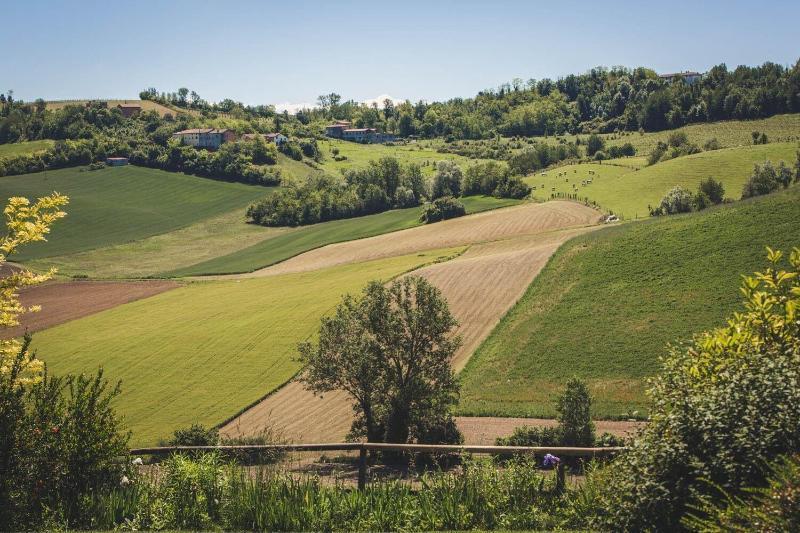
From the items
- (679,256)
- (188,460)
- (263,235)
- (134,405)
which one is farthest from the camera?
(263,235)

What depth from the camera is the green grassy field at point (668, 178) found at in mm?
113500

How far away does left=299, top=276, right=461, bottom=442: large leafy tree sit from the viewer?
129 feet

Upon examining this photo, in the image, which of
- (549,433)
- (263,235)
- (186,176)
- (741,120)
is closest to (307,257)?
(263,235)

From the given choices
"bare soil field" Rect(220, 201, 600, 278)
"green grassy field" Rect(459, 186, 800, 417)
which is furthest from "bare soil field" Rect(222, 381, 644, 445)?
"bare soil field" Rect(220, 201, 600, 278)

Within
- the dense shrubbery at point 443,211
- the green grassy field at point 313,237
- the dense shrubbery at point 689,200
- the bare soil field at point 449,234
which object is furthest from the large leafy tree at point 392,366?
the dense shrubbery at point 443,211

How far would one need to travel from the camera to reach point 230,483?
16922 mm

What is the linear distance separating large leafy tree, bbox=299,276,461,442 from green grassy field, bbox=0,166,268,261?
9688 cm

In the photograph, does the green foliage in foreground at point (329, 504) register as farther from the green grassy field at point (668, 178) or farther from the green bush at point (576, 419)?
the green grassy field at point (668, 178)

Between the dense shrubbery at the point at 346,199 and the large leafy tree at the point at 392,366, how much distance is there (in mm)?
110795

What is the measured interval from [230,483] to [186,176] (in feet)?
595

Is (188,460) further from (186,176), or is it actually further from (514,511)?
(186,176)

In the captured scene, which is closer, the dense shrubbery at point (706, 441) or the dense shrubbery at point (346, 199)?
the dense shrubbery at point (706, 441)

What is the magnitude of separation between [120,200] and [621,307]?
133530mm

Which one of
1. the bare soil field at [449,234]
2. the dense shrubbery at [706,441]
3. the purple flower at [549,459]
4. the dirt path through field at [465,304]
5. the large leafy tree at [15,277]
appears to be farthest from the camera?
the bare soil field at [449,234]
